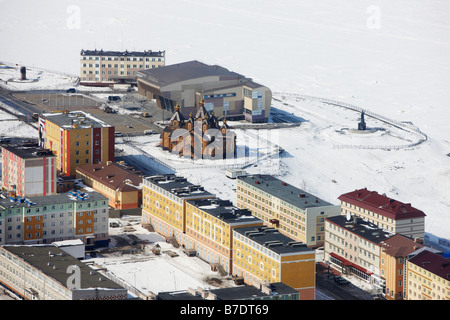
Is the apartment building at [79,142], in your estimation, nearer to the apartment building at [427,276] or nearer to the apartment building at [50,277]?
the apartment building at [50,277]

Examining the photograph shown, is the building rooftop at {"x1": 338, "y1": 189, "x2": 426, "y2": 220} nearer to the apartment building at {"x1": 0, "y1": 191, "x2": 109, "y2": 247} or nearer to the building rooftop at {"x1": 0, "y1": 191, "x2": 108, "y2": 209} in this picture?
the apartment building at {"x1": 0, "y1": 191, "x2": 109, "y2": 247}

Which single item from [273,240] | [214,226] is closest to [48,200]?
[214,226]

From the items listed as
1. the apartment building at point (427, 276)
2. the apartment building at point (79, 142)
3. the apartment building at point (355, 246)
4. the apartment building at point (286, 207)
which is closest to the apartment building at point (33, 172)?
the apartment building at point (79, 142)

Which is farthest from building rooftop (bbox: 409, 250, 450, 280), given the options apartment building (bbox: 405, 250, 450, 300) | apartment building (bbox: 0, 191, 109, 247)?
apartment building (bbox: 0, 191, 109, 247)

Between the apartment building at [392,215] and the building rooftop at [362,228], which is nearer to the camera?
the building rooftop at [362,228]

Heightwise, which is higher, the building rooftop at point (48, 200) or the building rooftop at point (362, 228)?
the building rooftop at point (48, 200)

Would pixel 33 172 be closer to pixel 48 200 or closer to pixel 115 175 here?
pixel 115 175

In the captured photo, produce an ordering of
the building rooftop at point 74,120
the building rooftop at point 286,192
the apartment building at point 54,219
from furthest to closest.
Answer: the building rooftop at point 74,120
the building rooftop at point 286,192
the apartment building at point 54,219
